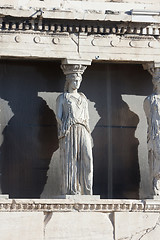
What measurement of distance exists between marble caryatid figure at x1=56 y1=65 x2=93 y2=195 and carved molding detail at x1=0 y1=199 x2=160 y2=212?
0.57 feet

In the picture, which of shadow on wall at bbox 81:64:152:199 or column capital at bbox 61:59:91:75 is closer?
column capital at bbox 61:59:91:75

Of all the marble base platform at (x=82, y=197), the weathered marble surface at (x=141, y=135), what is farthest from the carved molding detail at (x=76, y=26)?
the marble base platform at (x=82, y=197)

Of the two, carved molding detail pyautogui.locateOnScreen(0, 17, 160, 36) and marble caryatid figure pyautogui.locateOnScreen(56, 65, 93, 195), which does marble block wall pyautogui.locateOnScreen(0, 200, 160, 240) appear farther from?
carved molding detail pyautogui.locateOnScreen(0, 17, 160, 36)

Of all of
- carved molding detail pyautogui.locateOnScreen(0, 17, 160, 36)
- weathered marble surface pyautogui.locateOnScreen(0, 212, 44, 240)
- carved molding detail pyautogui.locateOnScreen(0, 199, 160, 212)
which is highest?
carved molding detail pyautogui.locateOnScreen(0, 17, 160, 36)

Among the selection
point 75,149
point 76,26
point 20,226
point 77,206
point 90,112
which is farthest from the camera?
point 90,112

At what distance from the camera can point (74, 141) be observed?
14164 mm

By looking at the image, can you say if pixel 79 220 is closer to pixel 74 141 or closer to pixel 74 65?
pixel 74 141

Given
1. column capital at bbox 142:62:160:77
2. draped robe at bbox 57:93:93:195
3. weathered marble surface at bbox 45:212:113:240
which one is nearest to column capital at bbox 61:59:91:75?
draped robe at bbox 57:93:93:195

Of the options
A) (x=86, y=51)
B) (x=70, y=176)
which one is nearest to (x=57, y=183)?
(x=70, y=176)

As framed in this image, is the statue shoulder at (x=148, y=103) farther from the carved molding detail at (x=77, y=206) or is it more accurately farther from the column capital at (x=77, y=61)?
the carved molding detail at (x=77, y=206)

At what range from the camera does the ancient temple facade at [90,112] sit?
1402cm

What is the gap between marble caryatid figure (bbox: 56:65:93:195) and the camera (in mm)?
14125

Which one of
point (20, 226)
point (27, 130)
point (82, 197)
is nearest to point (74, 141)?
point (82, 197)

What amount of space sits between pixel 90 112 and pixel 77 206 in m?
1.29
